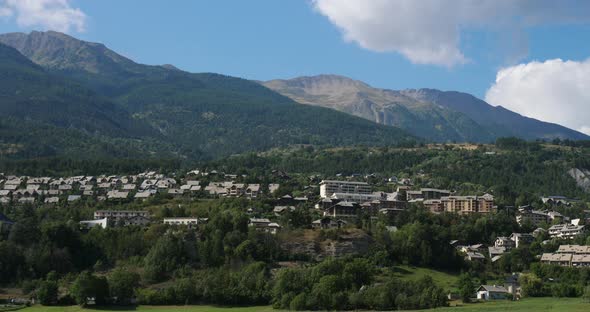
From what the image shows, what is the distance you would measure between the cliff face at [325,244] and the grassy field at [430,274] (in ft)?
20.5

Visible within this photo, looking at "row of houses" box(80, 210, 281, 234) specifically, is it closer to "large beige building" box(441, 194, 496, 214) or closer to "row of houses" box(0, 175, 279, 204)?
"row of houses" box(0, 175, 279, 204)

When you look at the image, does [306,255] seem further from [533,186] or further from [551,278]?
[533,186]

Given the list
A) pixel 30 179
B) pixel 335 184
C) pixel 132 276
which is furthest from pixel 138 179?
pixel 132 276

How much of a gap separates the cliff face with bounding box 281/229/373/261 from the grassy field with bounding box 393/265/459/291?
625cm

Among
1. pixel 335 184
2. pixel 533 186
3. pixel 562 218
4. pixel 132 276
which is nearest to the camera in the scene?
pixel 132 276

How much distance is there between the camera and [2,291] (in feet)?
303

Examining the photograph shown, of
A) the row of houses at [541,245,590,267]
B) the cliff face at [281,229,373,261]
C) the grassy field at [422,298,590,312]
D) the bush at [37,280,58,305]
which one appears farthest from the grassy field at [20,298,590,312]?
the row of houses at [541,245,590,267]

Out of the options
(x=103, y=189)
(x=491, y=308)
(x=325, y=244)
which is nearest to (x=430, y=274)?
(x=325, y=244)

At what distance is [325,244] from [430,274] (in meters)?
13.9

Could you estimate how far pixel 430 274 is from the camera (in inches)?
4072

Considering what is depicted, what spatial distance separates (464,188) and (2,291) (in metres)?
99.6

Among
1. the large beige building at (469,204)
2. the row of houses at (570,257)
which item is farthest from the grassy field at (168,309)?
the large beige building at (469,204)

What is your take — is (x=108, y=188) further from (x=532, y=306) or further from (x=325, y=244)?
(x=532, y=306)

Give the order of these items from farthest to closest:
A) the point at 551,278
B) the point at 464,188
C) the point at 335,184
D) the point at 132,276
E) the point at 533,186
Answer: the point at 533,186 < the point at 464,188 < the point at 335,184 < the point at 551,278 < the point at 132,276
